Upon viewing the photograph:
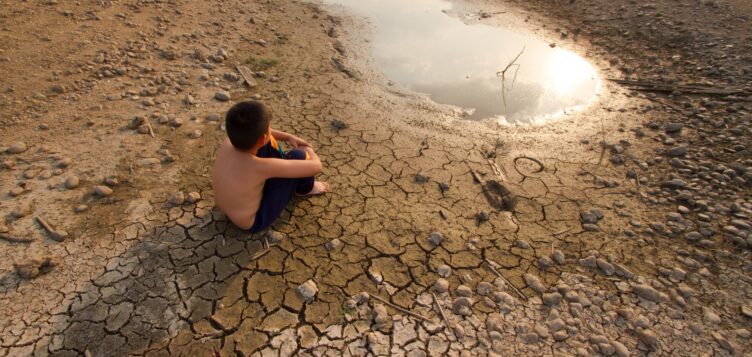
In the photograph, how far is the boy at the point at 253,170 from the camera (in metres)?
2.32

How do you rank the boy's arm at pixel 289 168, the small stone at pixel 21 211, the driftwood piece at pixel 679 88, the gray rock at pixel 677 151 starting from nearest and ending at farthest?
1. the boy's arm at pixel 289 168
2. the small stone at pixel 21 211
3. the gray rock at pixel 677 151
4. the driftwood piece at pixel 679 88

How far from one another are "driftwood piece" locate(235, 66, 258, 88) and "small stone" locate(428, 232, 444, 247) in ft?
9.31

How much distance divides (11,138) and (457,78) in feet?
14.8

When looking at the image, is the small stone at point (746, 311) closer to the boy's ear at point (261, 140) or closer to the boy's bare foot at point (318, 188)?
the boy's bare foot at point (318, 188)

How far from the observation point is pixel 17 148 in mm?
3215

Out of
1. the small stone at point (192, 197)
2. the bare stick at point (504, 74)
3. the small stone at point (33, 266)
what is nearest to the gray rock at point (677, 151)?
the bare stick at point (504, 74)

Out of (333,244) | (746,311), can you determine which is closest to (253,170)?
(333,244)

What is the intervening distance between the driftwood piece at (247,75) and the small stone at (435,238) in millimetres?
2838

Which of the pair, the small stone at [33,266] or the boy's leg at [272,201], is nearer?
the small stone at [33,266]

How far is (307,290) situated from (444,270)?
0.89 metres

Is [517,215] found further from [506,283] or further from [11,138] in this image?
[11,138]

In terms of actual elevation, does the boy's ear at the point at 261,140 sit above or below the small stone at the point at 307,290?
above

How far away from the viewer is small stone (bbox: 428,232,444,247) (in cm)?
280

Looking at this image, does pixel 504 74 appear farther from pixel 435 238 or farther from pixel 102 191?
pixel 102 191
